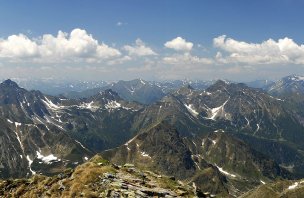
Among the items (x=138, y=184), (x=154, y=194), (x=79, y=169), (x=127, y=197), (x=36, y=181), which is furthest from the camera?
(x=36, y=181)

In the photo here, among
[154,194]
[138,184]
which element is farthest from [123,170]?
[154,194]

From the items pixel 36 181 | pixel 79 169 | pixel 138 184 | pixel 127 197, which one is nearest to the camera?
pixel 127 197

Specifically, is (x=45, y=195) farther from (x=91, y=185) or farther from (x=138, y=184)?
(x=138, y=184)

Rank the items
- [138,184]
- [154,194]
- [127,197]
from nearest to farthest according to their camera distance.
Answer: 1. [127,197]
2. [154,194]
3. [138,184]

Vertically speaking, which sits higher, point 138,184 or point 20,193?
point 138,184

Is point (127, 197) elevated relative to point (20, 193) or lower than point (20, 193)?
elevated

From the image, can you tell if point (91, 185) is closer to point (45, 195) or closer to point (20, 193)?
point (45, 195)

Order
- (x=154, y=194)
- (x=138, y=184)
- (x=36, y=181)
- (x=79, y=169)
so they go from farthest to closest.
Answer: (x=36, y=181)
(x=79, y=169)
(x=138, y=184)
(x=154, y=194)

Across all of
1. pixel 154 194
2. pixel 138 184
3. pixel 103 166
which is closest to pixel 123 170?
pixel 103 166

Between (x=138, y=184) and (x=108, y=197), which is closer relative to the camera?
(x=108, y=197)
